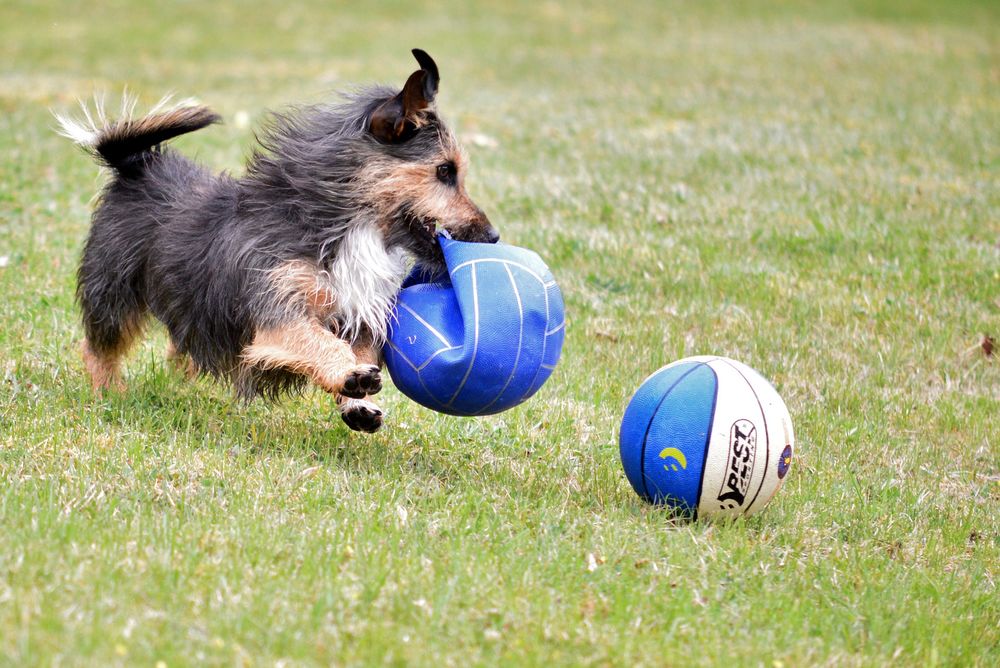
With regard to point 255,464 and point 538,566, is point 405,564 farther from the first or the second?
point 255,464

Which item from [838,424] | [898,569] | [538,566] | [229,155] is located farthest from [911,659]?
[229,155]

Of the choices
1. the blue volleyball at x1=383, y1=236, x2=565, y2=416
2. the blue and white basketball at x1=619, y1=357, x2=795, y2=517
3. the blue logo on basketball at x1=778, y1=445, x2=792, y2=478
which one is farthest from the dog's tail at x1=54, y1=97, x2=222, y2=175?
the blue logo on basketball at x1=778, y1=445, x2=792, y2=478

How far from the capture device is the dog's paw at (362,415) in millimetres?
5211

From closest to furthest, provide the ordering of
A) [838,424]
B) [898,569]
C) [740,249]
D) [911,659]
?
1. [911,659]
2. [898,569]
3. [838,424]
4. [740,249]

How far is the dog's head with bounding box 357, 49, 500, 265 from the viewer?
5.28 meters

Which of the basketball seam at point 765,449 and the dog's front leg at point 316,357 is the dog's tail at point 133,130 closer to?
the dog's front leg at point 316,357

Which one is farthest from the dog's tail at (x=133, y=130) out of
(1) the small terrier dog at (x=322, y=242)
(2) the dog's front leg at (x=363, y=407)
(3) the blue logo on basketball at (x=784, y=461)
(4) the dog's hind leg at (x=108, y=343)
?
(3) the blue logo on basketball at (x=784, y=461)

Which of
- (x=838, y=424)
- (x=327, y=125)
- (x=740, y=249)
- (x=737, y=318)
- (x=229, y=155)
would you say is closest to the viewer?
(x=327, y=125)

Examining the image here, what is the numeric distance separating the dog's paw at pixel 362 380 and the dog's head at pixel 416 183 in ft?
2.28

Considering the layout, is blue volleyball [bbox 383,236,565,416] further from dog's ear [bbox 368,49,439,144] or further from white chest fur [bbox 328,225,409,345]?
dog's ear [bbox 368,49,439,144]

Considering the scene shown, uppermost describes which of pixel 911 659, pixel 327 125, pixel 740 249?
pixel 327 125

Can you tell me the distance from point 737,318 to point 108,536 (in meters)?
5.09

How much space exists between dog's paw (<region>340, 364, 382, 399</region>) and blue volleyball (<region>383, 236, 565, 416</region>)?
19cm

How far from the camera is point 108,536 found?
4137 millimetres
